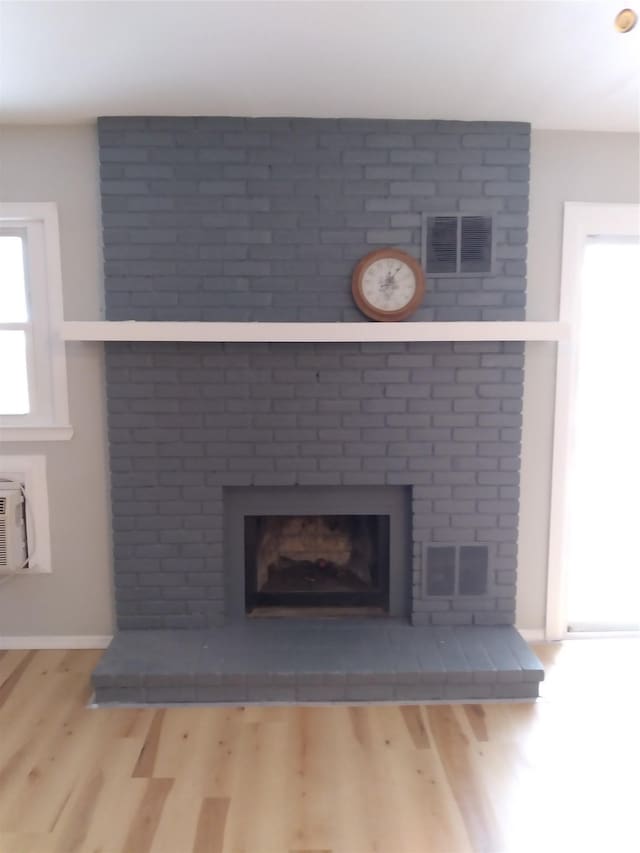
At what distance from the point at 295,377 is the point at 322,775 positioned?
145 cm

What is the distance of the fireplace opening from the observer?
9.36 feet

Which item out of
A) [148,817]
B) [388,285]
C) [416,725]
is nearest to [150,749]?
[148,817]

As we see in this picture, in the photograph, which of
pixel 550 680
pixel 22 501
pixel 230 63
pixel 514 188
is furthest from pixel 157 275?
pixel 550 680

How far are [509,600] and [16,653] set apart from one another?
218cm

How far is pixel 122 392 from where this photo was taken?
263 cm

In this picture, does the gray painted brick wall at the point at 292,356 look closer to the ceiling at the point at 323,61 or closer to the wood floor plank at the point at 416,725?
the ceiling at the point at 323,61

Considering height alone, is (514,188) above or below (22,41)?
below

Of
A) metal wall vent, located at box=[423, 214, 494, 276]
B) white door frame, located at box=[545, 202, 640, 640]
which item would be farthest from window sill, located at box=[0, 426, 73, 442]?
white door frame, located at box=[545, 202, 640, 640]

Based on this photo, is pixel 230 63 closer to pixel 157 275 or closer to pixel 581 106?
pixel 157 275

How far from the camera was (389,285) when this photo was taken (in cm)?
254

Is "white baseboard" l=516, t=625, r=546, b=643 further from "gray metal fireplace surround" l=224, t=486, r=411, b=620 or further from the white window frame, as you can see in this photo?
the white window frame

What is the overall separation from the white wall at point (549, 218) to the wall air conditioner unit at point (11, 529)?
2187 mm

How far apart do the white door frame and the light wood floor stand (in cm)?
39

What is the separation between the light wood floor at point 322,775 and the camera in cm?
179
